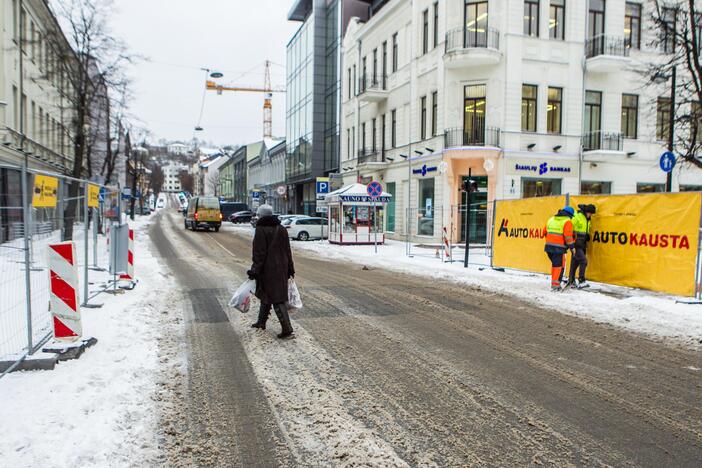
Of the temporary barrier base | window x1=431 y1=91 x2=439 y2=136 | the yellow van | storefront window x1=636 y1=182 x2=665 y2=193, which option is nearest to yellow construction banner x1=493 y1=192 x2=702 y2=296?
the temporary barrier base

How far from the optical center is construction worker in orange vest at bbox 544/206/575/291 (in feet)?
36.1

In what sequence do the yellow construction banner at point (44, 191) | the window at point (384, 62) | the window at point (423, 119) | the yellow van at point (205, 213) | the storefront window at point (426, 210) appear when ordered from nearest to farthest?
the yellow construction banner at point (44, 191), the storefront window at point (426, 210), the window at point (423, 119), the window at point (384, 62), the yellow van at point (205, 213)

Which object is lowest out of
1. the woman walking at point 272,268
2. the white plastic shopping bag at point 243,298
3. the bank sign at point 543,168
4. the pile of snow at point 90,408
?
the pile of snow at point 90,408

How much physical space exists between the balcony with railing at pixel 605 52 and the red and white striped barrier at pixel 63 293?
2536 cm

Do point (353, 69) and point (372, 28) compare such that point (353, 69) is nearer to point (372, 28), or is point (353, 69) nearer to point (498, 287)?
point (372, 28)

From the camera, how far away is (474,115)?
25.4 m

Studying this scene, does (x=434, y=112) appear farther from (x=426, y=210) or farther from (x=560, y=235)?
(x=560, y=235)

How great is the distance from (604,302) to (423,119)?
66.1ft

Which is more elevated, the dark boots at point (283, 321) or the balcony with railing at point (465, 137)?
the balcony with railing at point (465, 137)

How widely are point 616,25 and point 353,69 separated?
60.2 ft

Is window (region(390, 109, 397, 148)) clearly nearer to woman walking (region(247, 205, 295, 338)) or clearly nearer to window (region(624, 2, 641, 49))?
window (region(624, 2, 641, 49))

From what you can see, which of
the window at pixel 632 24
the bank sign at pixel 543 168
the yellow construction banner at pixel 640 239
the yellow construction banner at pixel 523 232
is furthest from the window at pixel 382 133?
the yellow construction banner at pixel 640 239

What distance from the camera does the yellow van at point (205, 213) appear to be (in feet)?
125

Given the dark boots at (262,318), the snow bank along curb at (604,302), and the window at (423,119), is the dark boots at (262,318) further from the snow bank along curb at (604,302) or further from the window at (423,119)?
the window at (423,119)
